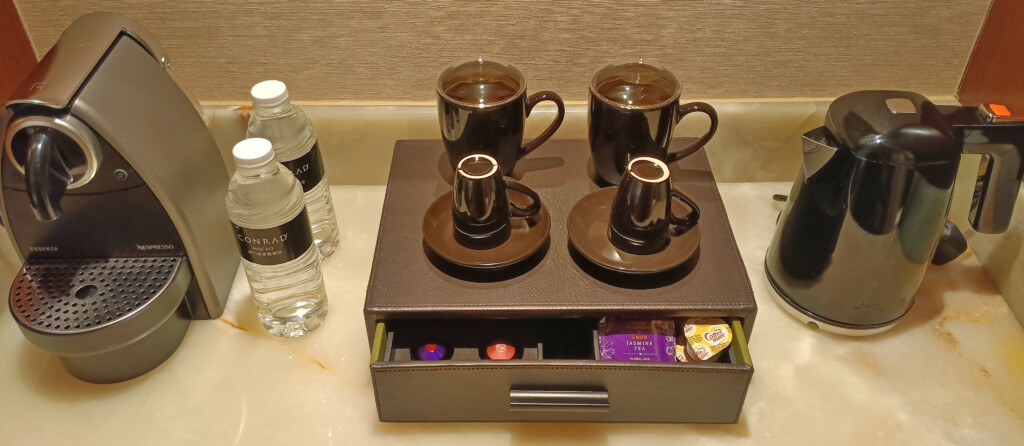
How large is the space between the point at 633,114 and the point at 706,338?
10.0 inches

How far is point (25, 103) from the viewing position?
67 cm

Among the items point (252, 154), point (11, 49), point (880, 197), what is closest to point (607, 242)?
point (880, 197)

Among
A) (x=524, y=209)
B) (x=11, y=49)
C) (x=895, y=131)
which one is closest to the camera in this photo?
(x=895, y=131)

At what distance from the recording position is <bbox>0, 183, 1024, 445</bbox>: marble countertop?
0.77 metres

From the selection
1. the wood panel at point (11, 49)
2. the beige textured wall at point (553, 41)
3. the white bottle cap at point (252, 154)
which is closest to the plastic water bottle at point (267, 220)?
the white bottle cap at point (252, 154)

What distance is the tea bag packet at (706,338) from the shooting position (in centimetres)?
75

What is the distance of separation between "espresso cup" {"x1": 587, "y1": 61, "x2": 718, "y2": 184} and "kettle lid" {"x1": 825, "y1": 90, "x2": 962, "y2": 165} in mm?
155

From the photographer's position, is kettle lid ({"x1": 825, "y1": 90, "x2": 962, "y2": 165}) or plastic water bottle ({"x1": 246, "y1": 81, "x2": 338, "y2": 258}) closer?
kettle lid ({"x1": 825, "y1": 90, "x2": 962, "y2": 165})

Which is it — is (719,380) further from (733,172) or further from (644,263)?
(733,172)

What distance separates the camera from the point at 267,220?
2.55 feet

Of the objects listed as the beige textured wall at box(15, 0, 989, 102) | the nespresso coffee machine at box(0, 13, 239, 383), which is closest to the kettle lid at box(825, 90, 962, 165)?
the beige textured wall at box(15, 0, 989, 102)

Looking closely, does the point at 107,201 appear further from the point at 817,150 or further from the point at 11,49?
the point at 817,150

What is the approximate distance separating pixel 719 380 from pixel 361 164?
0.59 metres

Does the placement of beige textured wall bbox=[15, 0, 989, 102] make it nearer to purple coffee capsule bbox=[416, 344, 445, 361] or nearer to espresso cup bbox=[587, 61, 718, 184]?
espresso cup bbox=[587, 61, 718, 184]
